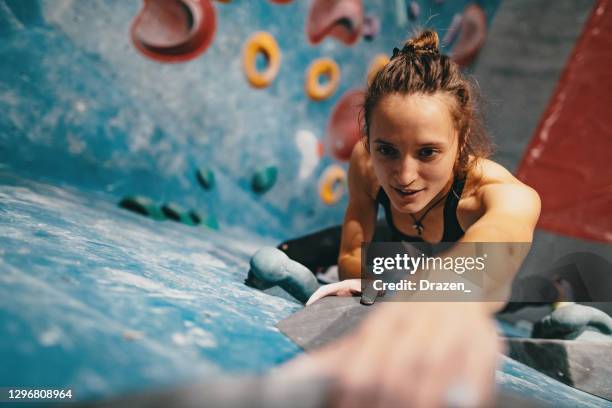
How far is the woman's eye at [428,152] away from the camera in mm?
1093

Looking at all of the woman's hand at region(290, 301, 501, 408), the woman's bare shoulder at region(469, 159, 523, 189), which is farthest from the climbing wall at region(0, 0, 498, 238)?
the woman's hand at region(290, 301, 501, 408)

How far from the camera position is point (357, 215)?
1615 millimetres

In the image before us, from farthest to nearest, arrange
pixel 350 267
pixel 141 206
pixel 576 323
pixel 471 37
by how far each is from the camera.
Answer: pixel 471 37 < pixel 141 206 < pixel 350 267 < pixel 576 323

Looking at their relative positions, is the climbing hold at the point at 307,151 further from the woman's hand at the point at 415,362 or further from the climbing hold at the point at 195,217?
the woman's hand at the point at 415,362

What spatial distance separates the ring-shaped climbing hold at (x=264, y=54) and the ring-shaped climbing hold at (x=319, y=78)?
26 centimetres

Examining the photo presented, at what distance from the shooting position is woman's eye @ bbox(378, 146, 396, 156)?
→ 1.12 m

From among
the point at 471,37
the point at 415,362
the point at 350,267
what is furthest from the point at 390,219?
the point at 471,37

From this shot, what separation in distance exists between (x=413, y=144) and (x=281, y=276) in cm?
57

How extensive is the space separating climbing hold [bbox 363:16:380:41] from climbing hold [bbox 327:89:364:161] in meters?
0.38

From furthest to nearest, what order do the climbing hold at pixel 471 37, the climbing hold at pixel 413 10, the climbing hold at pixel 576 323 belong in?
1. the climbing hold at pixel 471 37
2. the climbing hold at pixel 413 10
3. the climbing hold at pixel 576 323

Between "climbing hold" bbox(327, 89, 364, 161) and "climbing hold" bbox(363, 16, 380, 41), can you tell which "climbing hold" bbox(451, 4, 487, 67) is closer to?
"climbing hold" bbox(363, 16, 380, 41)

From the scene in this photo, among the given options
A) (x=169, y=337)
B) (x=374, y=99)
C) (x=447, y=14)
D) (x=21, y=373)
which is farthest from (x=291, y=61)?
(x=21, y=373)

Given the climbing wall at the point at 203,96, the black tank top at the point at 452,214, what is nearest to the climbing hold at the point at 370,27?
the climbing wall at the point at 203,96

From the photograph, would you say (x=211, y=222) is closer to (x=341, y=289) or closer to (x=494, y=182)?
(x=341, y=289)
